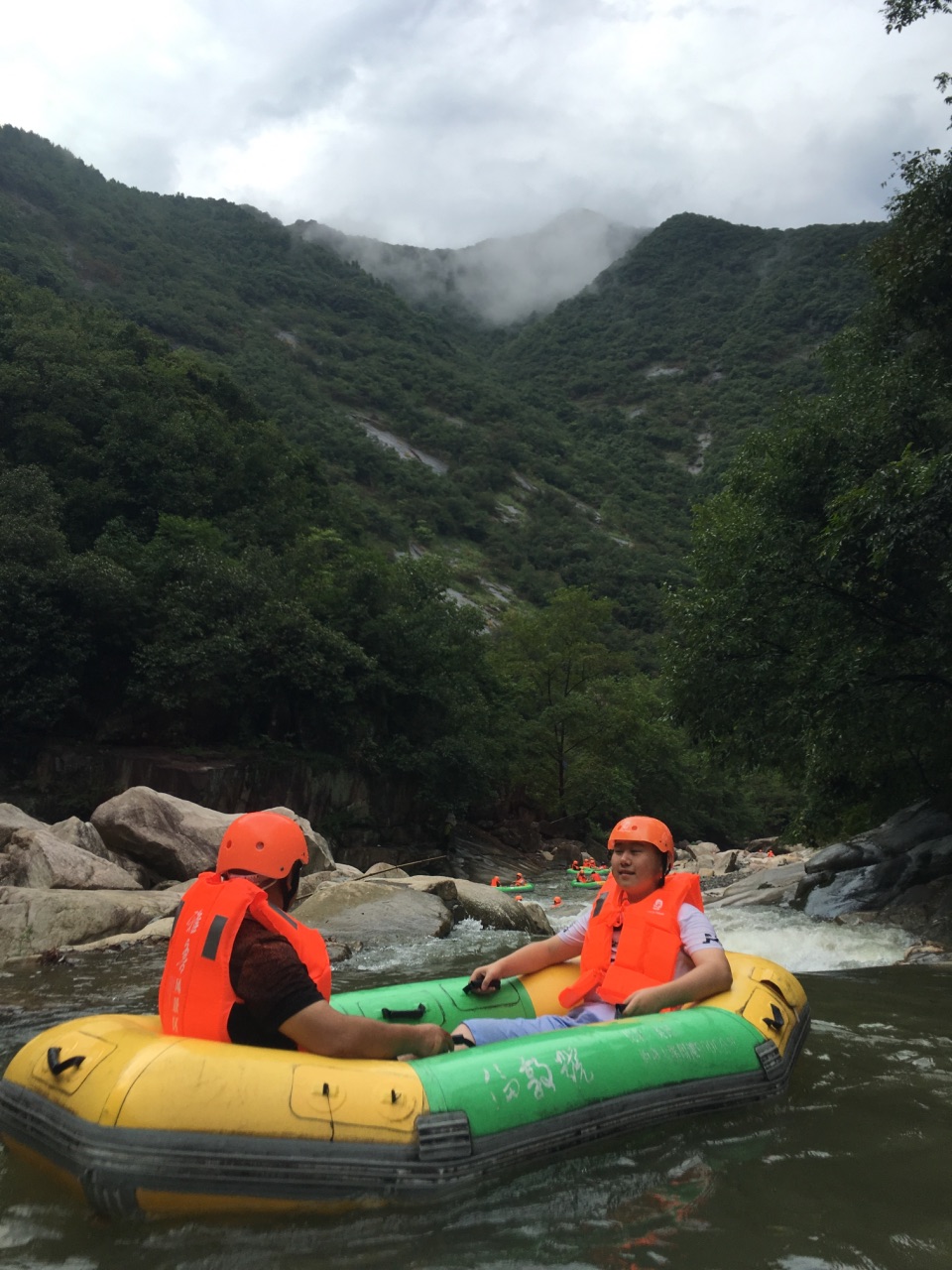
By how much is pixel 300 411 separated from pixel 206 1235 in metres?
74.7

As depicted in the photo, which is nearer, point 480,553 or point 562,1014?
point 562,1014

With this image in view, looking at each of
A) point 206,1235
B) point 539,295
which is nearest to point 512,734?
point 206,1235

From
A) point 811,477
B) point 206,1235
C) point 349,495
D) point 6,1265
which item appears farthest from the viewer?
point 349,495

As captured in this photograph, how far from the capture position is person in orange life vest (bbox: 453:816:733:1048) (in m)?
4.91

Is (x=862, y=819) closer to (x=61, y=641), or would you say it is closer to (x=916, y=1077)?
(x=916, y=1077)

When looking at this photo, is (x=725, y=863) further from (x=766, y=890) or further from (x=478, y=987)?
(x=478, y=987)

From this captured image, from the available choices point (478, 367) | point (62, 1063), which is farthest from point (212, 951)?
point (478, 367)

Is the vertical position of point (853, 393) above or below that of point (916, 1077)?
above

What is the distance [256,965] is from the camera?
3629 millimetres

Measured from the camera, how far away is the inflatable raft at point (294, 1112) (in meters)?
3.43

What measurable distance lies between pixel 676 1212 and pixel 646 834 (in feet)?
6.63

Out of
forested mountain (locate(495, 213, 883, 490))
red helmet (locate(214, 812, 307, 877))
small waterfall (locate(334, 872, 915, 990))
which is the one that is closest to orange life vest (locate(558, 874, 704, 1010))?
red helmet (locate(214, 812, 307, 877))

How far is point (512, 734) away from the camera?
116 ft

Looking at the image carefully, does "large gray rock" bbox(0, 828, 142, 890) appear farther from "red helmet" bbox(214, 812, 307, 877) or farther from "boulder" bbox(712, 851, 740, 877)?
"boulder" bbox(712, 851, 740, 877)
